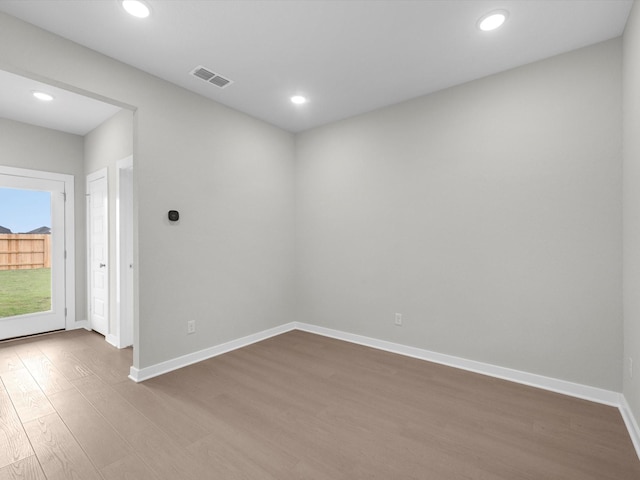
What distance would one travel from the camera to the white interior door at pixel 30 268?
4.05m

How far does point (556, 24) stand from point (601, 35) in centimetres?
45

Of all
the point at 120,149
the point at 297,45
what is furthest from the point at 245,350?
the point at 297,45

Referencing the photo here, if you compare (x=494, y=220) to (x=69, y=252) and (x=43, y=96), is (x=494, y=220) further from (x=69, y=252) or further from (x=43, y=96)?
(x=69, y=252)

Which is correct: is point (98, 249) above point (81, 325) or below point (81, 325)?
above

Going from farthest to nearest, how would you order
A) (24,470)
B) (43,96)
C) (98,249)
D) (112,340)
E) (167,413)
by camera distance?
1. (98,249)
2. (112,340)
3. (43,96)
4. (167,413)
5. (24,470)

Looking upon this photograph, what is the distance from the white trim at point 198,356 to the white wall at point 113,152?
4.51ft

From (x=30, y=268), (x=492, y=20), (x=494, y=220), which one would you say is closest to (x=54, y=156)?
(x=30, y=268)

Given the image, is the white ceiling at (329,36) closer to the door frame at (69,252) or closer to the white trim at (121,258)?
the white trim at (121,258)

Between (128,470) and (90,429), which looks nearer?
(128,470)

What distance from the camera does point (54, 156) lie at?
174 inches

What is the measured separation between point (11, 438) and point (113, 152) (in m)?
3.17

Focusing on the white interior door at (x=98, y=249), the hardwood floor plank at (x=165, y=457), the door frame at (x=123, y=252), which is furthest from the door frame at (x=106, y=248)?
the hardwood floor plank at (x=165, y=457)

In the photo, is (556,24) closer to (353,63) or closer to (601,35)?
(601,35)

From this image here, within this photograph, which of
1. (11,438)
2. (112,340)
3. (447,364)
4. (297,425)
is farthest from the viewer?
(112,340)
